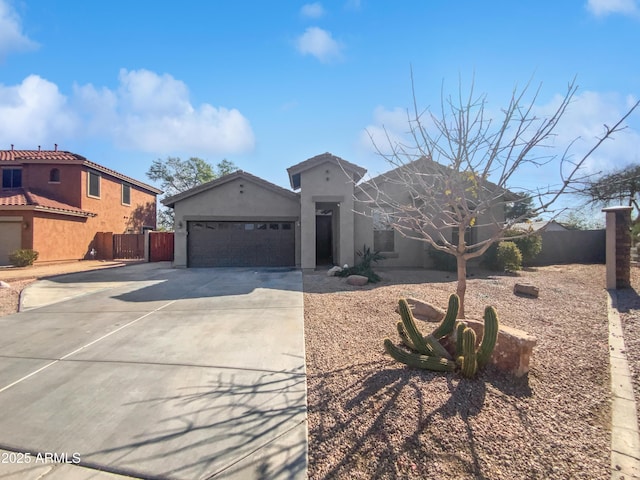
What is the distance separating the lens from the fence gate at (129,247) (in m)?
21.7

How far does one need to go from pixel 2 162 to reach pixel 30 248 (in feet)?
23.4

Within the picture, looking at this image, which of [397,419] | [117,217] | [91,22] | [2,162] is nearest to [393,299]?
[397,419]

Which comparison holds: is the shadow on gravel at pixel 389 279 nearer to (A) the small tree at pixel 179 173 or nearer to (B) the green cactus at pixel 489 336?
(B) the green cactus at pixel 489 336

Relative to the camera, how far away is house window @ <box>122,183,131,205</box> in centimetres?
2438

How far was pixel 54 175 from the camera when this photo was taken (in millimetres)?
19969

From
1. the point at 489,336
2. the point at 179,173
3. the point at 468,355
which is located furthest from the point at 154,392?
the point at 179,173

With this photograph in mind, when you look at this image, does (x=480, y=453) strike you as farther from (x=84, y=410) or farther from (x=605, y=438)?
(x=84, y=410)

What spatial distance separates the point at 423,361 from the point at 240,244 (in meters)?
13.4

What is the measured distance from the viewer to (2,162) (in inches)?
764

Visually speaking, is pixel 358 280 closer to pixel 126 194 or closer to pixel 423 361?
pixel 423 361

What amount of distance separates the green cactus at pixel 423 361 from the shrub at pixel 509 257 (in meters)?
10.3

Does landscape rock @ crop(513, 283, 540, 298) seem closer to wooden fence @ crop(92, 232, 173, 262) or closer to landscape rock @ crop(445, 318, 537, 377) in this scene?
landscape rock @ crop(445, 318, 537, 377)

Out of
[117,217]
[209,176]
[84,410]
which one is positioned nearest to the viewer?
[84,410]

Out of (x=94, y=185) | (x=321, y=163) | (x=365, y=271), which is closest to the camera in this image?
(x=365, y=271)
